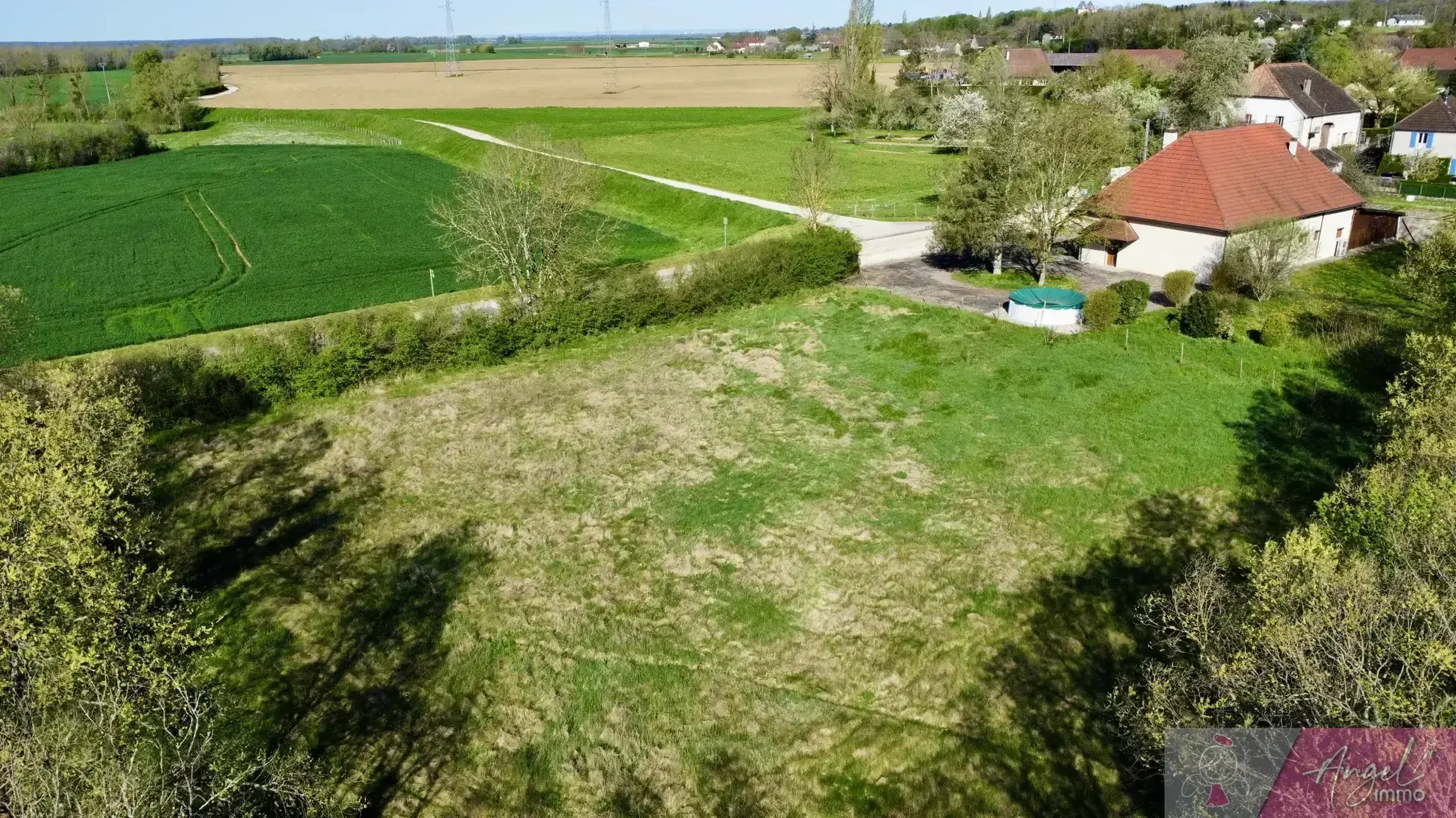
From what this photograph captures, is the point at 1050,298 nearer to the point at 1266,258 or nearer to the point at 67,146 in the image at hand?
the point at 1266,258

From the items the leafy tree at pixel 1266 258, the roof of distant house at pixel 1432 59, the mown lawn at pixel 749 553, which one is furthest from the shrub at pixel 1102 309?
the roof of distant house at pixel 1432 59

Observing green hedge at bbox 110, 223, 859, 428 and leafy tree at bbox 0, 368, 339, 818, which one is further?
green hedge at bbox 110, 223, 859, 428

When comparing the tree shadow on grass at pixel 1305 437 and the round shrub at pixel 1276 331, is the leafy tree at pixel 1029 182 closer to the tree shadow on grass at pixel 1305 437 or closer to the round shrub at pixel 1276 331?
the round shrub at pixel 1276 331

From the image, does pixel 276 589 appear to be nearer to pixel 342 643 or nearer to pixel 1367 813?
pixel 342 643

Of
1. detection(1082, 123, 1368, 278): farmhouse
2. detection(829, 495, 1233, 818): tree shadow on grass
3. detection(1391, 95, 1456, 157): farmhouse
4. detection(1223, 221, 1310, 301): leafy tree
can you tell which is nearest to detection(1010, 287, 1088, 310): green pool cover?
detection(1223, 221, 1310, 301): leafy tree

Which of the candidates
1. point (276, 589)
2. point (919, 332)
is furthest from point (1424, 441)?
point (276, 589)

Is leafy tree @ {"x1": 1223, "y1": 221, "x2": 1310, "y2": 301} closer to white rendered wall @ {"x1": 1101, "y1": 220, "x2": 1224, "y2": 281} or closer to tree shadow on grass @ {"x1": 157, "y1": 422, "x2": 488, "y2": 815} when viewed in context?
white rendered wall @ {"x1": 1101, "y1": 220, "x2": 1224, "y2": 281}
